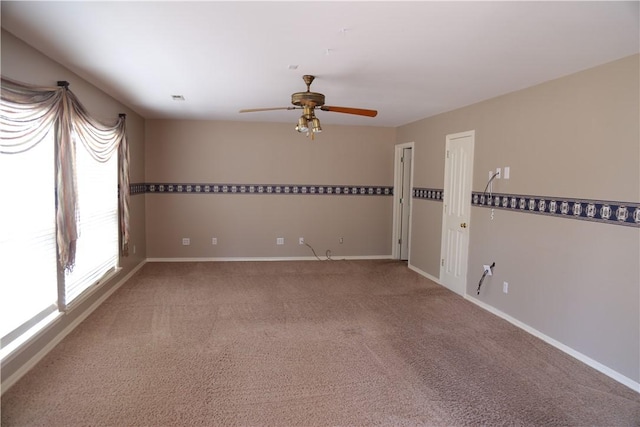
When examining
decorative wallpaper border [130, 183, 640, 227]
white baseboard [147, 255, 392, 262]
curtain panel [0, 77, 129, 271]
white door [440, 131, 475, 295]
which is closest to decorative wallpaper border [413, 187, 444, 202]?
decorative wallpaper border [130, 183, 640, 227]

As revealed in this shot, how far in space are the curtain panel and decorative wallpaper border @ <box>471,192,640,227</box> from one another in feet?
13.1

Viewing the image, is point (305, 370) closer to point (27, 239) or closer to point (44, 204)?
point (27, 239)

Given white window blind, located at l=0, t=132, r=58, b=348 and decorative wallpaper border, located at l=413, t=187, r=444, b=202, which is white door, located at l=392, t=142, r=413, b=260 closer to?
decorative wallpaper border, located at l=413, t=187, r=444, b=202

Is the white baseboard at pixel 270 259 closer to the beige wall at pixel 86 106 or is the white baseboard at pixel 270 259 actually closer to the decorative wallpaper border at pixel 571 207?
the beige wall at pixel 86 106

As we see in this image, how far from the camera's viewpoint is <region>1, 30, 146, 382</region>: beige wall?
258 cm

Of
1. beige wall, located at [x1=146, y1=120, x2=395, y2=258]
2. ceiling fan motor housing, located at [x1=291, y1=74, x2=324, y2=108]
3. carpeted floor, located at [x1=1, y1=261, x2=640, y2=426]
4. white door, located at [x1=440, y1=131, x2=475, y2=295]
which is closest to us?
carpeted floor, located at [x1=1, y1=261, x2=640, y2=426]

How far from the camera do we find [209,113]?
5574 millimetres

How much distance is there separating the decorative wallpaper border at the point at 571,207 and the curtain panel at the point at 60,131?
4.00 m

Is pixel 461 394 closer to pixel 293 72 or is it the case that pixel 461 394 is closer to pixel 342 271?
pixel 293 72

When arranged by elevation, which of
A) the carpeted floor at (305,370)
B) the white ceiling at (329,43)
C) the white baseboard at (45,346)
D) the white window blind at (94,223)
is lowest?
the carpeted floor at (305,370)

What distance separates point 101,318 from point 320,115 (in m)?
3.73

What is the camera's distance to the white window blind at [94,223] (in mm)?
3652

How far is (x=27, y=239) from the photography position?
276 centimetres

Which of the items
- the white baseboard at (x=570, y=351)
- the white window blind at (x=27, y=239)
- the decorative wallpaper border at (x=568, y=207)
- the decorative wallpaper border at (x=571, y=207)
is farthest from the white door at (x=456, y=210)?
the white window blind at (x=27, y=239)
